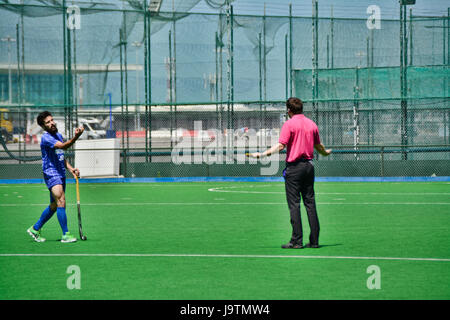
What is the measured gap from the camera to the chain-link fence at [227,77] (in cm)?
2742

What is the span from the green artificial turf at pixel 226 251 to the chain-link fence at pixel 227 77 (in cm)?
865

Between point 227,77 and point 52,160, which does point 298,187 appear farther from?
point 227,77

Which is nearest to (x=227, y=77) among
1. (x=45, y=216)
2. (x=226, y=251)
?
(x=45, y=216)

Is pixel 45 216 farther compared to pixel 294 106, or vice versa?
pixel 45 216

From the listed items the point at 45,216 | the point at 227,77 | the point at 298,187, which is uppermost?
the point at 227,77

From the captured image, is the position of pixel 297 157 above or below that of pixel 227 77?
below

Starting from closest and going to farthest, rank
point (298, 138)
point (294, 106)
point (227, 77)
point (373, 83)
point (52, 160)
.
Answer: point (298, 138), point (294, 106), point (52, 160), point (373, 83), point (227, 77)

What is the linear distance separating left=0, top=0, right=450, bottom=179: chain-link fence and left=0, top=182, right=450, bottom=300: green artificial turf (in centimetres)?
865

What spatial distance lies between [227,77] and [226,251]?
1896 centimetres

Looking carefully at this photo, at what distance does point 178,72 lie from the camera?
2916 cm

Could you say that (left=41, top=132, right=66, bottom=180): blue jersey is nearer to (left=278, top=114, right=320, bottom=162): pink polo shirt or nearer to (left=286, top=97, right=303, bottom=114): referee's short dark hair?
(left=278, top=114, right=320, bottom=162): pink polo shirt

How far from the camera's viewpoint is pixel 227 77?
93.7ft
